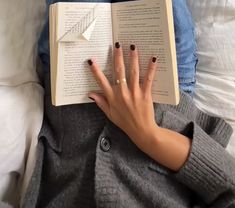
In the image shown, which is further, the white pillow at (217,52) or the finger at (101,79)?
the white pillow at (217,52)

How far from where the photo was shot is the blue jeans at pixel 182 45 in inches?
27.4

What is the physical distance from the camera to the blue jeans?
0.70 meters

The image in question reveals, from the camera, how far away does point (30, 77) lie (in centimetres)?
74

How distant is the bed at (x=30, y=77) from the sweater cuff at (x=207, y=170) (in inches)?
5.8

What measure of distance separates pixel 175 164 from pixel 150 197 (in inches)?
3.2

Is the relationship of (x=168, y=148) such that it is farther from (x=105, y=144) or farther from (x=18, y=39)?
(x=18, y=39)

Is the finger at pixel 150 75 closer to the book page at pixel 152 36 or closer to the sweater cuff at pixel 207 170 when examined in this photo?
the book page at pixel 152 36

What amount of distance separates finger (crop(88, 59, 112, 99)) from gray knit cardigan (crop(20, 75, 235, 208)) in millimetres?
63

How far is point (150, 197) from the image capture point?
0.69 meters

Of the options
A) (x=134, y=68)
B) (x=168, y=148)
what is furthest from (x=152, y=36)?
(x=168, y=148)

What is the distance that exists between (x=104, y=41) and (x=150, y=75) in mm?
109

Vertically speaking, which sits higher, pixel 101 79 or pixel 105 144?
pixel 101 79

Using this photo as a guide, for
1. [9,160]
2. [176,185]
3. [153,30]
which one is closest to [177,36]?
[153,30]

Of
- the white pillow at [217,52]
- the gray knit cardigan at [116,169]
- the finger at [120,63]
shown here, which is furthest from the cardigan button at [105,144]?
the white pillow at [217,52]
